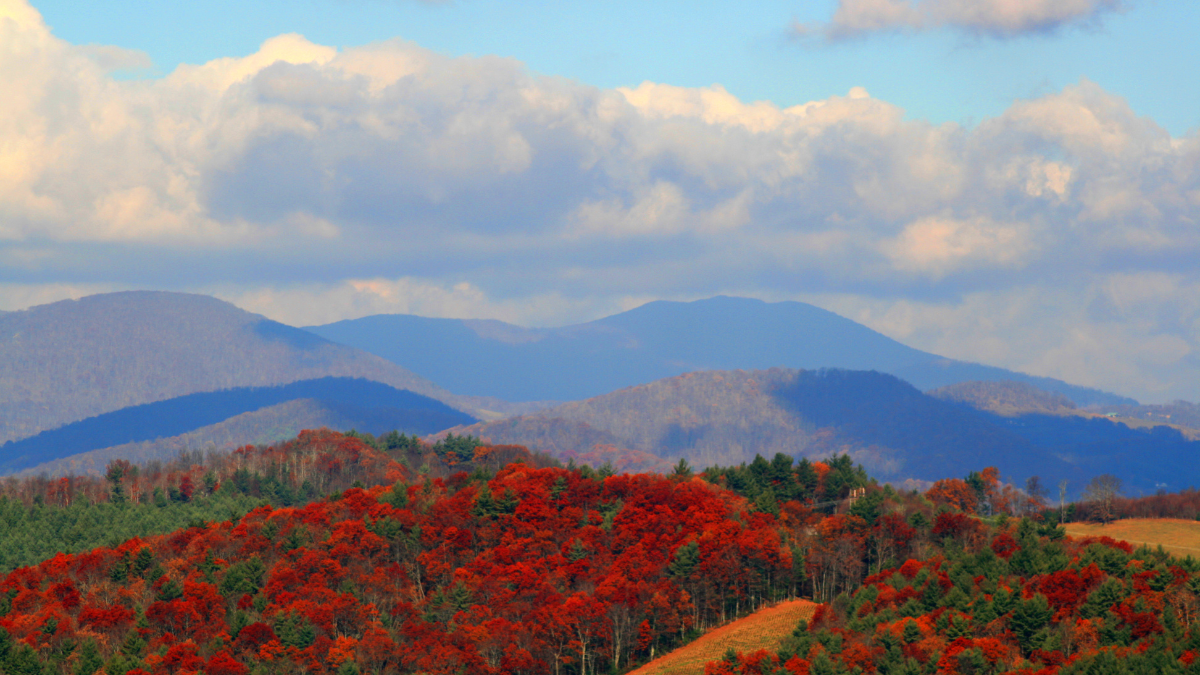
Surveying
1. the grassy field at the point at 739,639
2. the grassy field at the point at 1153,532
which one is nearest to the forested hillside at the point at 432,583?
the grassy field at the point at 739,639

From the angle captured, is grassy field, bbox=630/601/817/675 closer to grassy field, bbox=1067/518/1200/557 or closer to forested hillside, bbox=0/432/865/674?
forested hillside, bbox=0/432/865/674

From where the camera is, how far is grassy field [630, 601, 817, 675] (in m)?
125

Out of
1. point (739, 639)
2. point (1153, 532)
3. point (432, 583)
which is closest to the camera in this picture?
point (739, 639)

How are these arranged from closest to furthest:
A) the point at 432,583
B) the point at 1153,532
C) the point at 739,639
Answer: the point at 739,639 → the point at 432,583 → the point at 1153,532

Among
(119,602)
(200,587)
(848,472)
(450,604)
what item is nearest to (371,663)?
(450,604)

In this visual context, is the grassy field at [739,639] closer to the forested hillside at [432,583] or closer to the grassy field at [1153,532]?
the forested hillside at [432,583]

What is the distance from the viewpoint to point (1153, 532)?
607ft

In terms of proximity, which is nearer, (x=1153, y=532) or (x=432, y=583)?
(x=432, y=583)

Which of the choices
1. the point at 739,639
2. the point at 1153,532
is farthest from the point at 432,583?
the point at 1153,532

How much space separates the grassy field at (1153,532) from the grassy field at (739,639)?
5659 cm

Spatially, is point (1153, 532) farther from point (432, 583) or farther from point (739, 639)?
point (432, 583)

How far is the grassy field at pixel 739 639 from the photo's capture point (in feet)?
412

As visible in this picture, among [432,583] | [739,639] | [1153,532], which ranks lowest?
[739,639]

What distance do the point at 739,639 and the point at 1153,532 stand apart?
93.8 m
